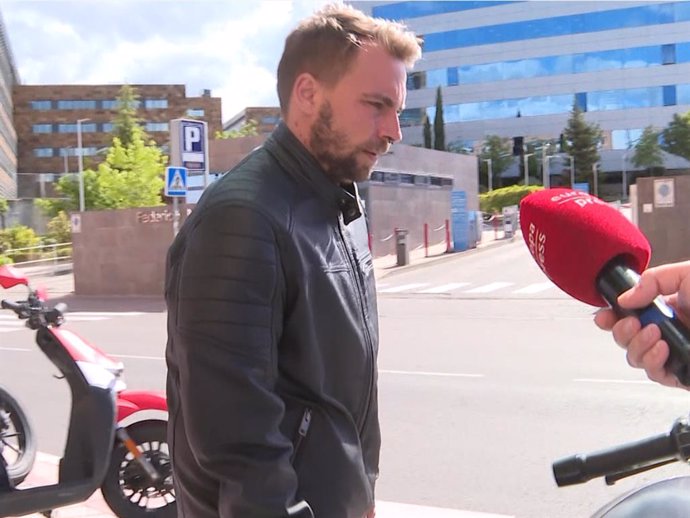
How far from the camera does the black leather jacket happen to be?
1.57 m

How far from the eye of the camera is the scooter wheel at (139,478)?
374cm

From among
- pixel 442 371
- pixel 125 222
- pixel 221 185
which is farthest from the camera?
pixel 125 222

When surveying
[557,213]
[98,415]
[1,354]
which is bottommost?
[1,354]

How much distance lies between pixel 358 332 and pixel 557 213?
0.58 m

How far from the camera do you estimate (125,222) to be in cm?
1955

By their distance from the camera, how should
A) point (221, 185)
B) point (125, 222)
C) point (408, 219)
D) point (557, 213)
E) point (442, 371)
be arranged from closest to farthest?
point (557, 213)
point (221, 185)
point (442, 371)
point (125, 222)
point (408, 219)

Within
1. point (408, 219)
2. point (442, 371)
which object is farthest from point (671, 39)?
point (442, 371)

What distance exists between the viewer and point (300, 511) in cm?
157

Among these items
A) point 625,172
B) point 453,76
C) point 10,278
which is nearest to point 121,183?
point 10,278

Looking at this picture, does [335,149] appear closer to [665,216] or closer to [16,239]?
[665,216]

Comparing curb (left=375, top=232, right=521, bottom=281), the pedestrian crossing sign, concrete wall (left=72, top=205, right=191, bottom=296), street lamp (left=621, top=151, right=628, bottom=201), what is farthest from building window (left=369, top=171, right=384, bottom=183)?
street lamp (left=621, top=151, right=628, bottom=201)

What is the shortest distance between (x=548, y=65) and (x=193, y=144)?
2267 inches

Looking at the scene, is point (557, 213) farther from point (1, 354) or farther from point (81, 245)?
point (81, 245)

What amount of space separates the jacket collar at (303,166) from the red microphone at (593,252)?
19.8 inches
